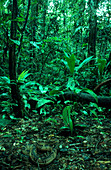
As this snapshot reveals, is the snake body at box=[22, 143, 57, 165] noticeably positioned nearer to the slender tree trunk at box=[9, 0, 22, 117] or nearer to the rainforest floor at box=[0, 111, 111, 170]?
the rainforest floor at box=[0, 111, 111, 170]

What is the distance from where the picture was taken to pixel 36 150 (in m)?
2.02

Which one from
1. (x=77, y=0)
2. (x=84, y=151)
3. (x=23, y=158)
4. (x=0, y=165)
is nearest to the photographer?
(x=0, y=165)

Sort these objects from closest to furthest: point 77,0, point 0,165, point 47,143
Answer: point 0,165 < point 47,143 < point 77,0

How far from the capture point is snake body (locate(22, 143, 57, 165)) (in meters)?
1.78

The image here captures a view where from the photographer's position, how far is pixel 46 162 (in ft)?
5.82

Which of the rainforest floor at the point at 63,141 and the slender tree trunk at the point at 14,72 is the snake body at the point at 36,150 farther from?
the slender tree trunk at the point at 14,72

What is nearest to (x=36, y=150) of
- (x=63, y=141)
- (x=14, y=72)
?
(x=63, y=141)

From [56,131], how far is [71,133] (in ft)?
1.02

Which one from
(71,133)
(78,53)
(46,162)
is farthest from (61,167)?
(78,53)

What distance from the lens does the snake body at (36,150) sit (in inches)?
69.9

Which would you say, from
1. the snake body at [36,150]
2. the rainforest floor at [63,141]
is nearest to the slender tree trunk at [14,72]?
the rainforest floor at [63,141]

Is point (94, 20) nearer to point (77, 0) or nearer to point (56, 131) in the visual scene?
point (77, 0)

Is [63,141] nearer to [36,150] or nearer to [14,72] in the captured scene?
[36,150]

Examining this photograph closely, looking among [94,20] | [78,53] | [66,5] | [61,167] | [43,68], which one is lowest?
[61,167]
